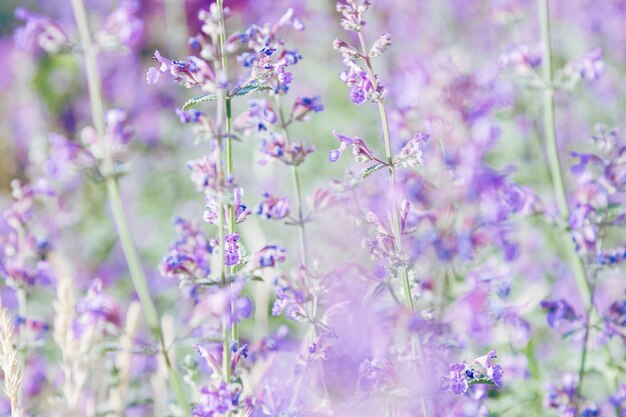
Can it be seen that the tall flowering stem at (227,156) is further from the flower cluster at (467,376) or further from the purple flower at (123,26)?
the purple flower at (123,26)

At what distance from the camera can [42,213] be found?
5.75 metres

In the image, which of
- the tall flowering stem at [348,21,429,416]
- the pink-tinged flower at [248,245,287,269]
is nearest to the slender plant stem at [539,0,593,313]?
the tall flowering stem at [348,21,429,416]

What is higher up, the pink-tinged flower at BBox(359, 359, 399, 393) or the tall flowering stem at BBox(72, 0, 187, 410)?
the tall flowering stem at BBox(72, 0, 187, 410)

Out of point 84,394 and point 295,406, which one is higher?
point 84,394

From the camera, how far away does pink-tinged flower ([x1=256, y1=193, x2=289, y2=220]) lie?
7.36 feet

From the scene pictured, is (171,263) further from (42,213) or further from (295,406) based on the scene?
(42,213)

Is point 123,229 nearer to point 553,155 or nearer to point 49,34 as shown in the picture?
point 49,34

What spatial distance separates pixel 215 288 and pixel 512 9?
264cm

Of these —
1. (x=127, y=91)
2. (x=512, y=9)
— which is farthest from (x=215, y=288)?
(x=127, y=91)

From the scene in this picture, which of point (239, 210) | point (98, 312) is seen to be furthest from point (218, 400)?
point (98, 312)

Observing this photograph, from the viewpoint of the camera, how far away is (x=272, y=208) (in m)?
2.27

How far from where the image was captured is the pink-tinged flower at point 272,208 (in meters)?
2.24

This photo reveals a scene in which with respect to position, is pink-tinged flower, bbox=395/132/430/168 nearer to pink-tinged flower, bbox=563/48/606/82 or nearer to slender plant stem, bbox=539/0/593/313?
slender plant stem, bbox=539/0/593/313

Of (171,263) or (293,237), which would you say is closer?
(171,263)
